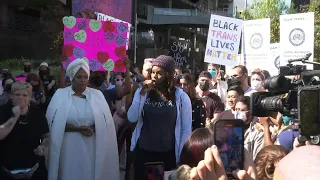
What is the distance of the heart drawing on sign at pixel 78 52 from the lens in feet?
20.3

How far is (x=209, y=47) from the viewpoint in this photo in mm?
9641

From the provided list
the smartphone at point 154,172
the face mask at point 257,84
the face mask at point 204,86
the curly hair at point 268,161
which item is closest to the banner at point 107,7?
the face mask at point 204,86

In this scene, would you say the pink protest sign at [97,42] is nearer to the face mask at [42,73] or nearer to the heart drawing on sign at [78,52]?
the heart drawing on sign at [78,52]

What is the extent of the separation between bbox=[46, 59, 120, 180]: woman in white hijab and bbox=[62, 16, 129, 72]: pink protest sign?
119cm

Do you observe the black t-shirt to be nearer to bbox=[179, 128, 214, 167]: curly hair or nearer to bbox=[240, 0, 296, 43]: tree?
bbox=[179, 128, 214, 167]: curly hair

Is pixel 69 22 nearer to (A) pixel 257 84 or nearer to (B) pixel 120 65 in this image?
(B) pixel 120 65

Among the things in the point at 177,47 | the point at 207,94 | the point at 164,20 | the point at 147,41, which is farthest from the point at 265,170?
the point at 164,20

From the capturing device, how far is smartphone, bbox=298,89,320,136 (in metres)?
2.15

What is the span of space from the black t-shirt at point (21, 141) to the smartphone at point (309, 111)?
307 centimetres

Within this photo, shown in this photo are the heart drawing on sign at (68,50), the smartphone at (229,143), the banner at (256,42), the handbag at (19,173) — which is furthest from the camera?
the banner at (256,42)

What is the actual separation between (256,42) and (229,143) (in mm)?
7621

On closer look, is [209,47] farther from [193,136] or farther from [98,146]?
[193,136]

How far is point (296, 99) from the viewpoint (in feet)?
8.16

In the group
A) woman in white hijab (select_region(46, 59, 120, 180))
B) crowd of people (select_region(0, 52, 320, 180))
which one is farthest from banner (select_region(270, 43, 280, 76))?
woman in white hijab (select_region(46, 59, 120, 180))
